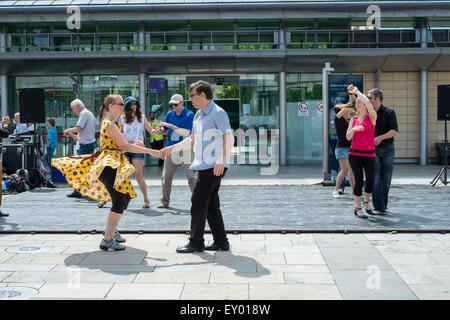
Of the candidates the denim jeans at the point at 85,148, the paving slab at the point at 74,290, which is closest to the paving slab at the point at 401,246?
the paving slab at the point at 74,290

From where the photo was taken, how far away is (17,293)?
4.61 metres

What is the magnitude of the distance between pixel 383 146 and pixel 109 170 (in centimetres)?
431

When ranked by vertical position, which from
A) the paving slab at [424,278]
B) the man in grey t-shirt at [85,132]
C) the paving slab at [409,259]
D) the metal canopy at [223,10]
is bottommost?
the paving slab at [409,259]

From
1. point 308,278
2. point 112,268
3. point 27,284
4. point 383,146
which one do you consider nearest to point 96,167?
point 112,268

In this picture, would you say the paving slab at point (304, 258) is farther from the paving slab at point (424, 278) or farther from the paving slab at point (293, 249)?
the paving slab at point (424, 278)

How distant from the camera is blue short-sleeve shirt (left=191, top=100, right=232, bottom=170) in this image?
596 centimetres

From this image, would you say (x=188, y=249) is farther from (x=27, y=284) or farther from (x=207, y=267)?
(x=27, y=284)

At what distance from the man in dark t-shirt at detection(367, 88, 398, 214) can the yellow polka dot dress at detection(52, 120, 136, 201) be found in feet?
12.7

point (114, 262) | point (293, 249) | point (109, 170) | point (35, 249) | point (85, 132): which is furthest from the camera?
point (85, 132)

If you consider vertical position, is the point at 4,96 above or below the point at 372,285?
above

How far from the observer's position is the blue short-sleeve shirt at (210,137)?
5961 millimetres

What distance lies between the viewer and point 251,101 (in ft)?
59.4
